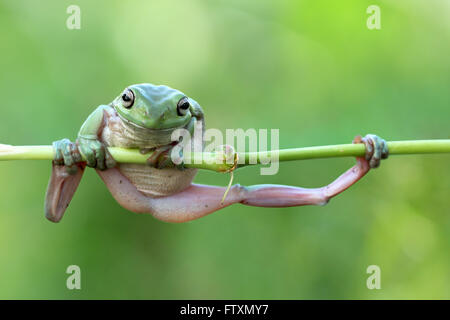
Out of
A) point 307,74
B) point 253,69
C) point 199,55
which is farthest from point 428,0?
point 199,55

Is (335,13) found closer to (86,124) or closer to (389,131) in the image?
(389,131)

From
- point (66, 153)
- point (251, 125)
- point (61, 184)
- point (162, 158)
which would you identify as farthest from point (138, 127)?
point (251, 125)

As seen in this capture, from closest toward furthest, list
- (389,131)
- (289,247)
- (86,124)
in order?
(86,124), (389,131), (289,247)

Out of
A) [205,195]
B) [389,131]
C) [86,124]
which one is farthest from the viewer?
[389,131]

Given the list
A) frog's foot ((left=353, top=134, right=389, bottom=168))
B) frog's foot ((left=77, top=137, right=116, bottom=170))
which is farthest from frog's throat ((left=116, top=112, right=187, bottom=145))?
frog's foot ((left=353, top=134, right=389, bottom=168))

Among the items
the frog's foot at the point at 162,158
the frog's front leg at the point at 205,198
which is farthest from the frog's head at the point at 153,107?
the frog's front leg at the point at 205,198
